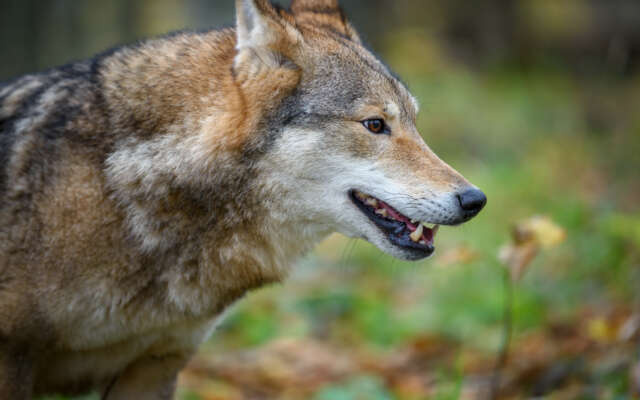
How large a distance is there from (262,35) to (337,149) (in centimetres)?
64

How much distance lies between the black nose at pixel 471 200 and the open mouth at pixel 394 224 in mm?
265

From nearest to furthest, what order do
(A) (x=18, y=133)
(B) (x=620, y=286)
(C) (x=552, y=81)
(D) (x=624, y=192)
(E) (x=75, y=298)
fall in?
(E) (x=75, y=298) → (A) (x=18, y=133) → (B) (x=620, y=286) → (D) (x=624, y=192) → (C) (x=552, y=81)

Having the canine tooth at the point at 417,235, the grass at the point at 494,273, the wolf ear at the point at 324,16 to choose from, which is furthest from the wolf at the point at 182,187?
the grass at the point at 494,273

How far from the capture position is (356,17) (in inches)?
465

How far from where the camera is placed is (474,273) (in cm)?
626

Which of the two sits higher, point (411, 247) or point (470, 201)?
point (470, 201)

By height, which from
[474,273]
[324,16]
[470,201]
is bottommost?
[474,273]

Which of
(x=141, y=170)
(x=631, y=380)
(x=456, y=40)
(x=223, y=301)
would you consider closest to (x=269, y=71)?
(x=141, y=170)

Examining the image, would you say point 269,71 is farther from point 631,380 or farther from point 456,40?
point 456,40

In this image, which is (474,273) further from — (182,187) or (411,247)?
(182,187)

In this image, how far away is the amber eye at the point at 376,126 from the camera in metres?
3.26

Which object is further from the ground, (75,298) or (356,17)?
(356,17)

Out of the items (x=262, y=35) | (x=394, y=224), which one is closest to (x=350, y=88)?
(x=262, y=35)

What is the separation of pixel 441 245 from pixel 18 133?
15.9 feet
